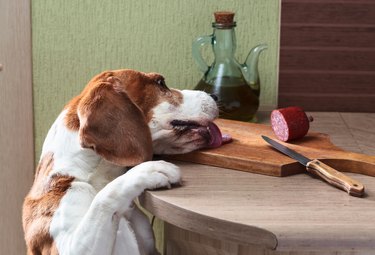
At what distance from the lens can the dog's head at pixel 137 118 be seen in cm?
160

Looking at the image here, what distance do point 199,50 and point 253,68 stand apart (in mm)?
141

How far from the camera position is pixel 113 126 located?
1.61 metres

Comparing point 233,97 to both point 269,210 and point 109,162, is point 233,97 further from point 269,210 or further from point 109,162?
point 269,210

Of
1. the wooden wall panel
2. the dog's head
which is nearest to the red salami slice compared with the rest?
the dog's head

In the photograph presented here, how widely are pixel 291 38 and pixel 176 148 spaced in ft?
2.06

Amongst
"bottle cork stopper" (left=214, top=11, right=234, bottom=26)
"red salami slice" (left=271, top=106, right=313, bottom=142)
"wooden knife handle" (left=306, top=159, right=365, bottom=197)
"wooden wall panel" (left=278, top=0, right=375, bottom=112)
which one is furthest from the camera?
"wooden wall panel" (left=278, top=0, right=375, bottom=112)

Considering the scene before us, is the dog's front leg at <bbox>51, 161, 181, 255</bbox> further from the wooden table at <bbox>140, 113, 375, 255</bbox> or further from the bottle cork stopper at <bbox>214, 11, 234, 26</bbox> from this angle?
the bottle cork stopper at <bbox>214, 11, 234, 26</bbox>

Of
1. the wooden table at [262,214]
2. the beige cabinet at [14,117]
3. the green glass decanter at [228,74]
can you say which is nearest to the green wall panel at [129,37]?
the beige cabinet at [14,117]

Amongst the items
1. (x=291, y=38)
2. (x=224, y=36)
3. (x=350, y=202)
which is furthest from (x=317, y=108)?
(x=350, y=202)

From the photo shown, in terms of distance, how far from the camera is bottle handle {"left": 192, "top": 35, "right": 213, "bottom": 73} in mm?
2094

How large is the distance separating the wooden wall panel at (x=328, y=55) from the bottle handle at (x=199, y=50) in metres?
0.23

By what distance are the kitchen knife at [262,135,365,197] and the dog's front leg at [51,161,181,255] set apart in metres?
0.25

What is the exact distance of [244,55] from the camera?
88.5 inches

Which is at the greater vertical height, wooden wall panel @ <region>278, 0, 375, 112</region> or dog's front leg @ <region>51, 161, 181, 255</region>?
wooden wall panel @ <region>278, 0, 375, 112</region>
